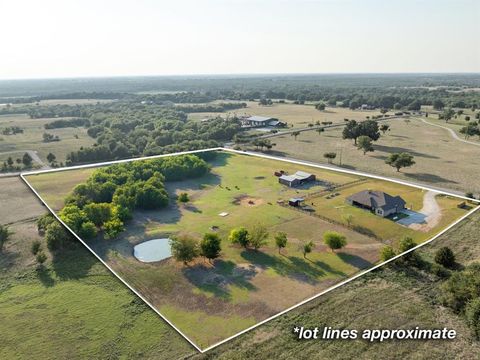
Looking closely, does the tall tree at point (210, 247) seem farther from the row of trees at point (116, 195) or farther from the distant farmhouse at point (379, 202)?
the distant farmhouse at point (379, 202)

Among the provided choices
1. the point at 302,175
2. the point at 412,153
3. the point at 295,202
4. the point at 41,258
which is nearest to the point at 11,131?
the point at 41,258

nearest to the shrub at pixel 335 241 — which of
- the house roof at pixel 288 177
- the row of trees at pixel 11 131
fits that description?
the house roof at pixel 288 177

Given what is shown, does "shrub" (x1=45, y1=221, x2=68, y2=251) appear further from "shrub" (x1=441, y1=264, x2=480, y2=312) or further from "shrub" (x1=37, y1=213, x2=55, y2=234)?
"shrub" (x1=441, y1=264, x2=480, y2=312)

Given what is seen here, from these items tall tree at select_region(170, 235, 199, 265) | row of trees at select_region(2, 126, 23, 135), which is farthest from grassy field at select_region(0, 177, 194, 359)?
row of trees at select_region(2, 126, 23, 135)

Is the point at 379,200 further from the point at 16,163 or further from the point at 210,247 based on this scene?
the point at 16,163

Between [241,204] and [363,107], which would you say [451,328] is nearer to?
[241,204]
